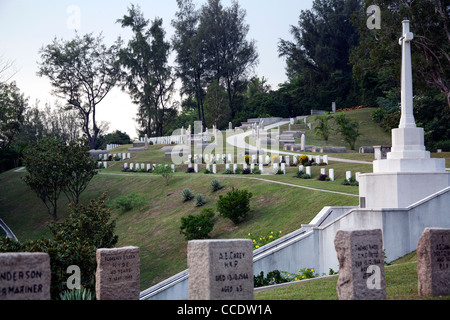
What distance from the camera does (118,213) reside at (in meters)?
35.9

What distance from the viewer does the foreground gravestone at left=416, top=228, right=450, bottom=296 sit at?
9109 millimetres

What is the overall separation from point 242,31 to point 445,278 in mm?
68357

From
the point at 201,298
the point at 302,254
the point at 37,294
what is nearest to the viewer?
the point at 37,294

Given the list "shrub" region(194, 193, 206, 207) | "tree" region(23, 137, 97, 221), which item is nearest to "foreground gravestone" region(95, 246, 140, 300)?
"shrub" region(194, 193, 206, 207)

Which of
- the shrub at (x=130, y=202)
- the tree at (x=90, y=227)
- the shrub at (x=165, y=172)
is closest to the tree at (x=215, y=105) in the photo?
the shrub at (x=165, y=172)

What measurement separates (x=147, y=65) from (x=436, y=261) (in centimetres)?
6355

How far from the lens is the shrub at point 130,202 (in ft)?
115

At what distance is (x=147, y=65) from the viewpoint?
229ft

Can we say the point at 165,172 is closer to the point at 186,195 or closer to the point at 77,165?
the point at 186,195

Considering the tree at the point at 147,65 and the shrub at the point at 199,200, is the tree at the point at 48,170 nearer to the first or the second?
the shrub at the point at 199,200

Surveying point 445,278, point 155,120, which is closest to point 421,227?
point 445,278

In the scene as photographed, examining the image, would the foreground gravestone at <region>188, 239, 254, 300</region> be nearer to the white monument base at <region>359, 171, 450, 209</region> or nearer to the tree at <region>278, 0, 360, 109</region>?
the white monument base at <region>359, 171, 450, 209</region>

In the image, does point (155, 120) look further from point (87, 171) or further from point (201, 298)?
point (201, 298)

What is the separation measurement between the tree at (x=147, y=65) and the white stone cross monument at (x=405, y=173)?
53.8 metres
